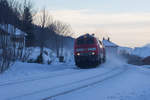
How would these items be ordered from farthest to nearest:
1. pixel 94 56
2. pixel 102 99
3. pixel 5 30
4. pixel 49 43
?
pixel 49 43, pixel 94 56, pixel 5 30, pixel 102 99

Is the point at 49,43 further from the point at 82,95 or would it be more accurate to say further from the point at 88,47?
the point at 82,95

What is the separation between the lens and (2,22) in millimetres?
17906

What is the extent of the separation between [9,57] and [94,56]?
8.37 metres

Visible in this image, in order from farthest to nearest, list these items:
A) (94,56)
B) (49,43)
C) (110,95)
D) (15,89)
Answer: (49,43), (94,56), (15,89), (110,95)

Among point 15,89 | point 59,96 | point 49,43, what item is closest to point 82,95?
point 59,96

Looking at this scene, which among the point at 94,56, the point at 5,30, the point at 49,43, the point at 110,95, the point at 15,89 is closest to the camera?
the point at 110,95

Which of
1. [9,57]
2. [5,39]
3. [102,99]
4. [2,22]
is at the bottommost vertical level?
[102,99]

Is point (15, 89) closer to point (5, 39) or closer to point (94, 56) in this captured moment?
point (5, 39)

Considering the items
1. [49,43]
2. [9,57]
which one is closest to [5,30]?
[9,57]

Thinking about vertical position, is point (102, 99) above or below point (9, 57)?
below

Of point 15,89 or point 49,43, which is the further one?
point 49,43

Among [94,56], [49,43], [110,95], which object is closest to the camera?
[110,95]

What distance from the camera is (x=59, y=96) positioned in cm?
909

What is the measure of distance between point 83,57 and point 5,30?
8.47 m
